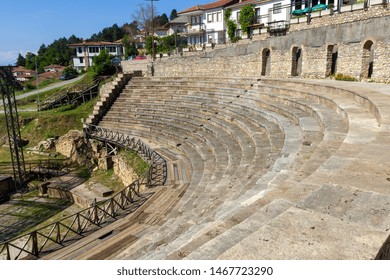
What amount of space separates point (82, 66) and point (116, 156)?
57.5 m

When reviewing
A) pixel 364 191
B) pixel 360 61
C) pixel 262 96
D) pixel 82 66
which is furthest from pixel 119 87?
pixel 82 66

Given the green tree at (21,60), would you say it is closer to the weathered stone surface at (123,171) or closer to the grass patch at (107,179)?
the grass patch at (107,179)

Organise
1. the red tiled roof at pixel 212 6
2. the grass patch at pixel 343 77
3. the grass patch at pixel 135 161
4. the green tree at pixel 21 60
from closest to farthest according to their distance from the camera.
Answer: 1. the grass patch at pixel 135 161
2. the grass patch at pixel 343 77
3. the red tiled roof at pixel 212 6
4. the green tree at pixel 21 60

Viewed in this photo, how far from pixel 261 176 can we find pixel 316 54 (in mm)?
11660

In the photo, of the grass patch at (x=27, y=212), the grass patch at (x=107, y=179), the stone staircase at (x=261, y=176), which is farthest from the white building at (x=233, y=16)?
the grass patch at (x=27, y=212)

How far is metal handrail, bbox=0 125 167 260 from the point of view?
8.34 meters

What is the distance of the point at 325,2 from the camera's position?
25.7m

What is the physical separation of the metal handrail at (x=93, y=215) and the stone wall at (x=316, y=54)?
877 cm

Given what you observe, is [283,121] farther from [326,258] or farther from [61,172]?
[61,172]

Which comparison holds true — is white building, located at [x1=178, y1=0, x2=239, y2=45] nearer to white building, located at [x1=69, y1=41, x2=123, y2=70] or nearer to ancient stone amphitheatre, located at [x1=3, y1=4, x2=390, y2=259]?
ancient stone amphitheatre, located at [x1=3, y1=4, x2=390, y2=259]

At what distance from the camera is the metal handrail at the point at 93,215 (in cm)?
834

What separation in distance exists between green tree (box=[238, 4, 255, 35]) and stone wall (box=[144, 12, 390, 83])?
32.8ft

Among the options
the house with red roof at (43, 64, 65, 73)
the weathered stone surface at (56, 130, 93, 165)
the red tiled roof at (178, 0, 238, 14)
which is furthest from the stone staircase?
the house with red roof at (43, 64, 65, 73)

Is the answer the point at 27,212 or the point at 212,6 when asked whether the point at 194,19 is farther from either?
the point at 27,212
